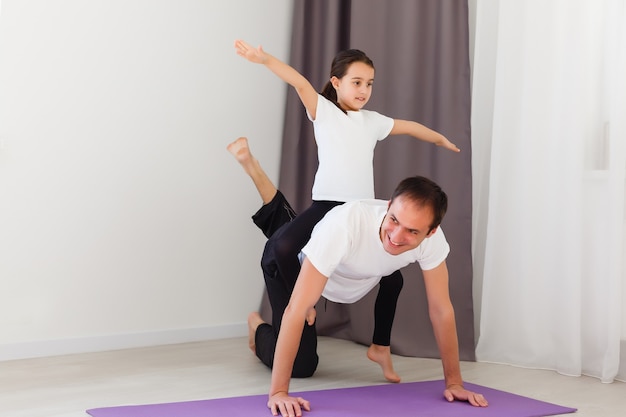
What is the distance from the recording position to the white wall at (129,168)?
3047 mm

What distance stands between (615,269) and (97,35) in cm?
229

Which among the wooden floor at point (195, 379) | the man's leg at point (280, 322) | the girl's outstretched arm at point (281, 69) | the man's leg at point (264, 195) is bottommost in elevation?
the wooden floor at point (195, 379)

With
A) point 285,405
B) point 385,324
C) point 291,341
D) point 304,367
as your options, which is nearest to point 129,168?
point 304,367

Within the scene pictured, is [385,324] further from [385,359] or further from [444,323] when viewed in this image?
[444,323]

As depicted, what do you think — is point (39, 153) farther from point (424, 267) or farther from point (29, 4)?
point (424, 267)

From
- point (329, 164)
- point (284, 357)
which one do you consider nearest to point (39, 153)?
point (329, 164)

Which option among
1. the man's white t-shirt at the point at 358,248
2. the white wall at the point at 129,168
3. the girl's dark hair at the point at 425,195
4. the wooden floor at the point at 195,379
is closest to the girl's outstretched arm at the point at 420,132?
the man's white t-shirt at the point at 358,248

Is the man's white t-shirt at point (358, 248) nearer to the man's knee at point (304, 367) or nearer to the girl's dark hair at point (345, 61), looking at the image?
the man's knee at point (304, 367)

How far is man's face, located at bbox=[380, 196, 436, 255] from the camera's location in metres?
2.14

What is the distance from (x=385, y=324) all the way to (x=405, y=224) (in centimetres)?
74

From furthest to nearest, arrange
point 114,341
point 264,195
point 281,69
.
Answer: point 114,341
point 264,195
point 281,69

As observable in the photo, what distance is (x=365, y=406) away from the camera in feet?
7.49

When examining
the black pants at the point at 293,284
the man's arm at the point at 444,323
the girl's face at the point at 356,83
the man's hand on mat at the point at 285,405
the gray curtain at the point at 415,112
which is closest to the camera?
the man's hand on mat at the point at 285,405

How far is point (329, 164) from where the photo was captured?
111 inches
